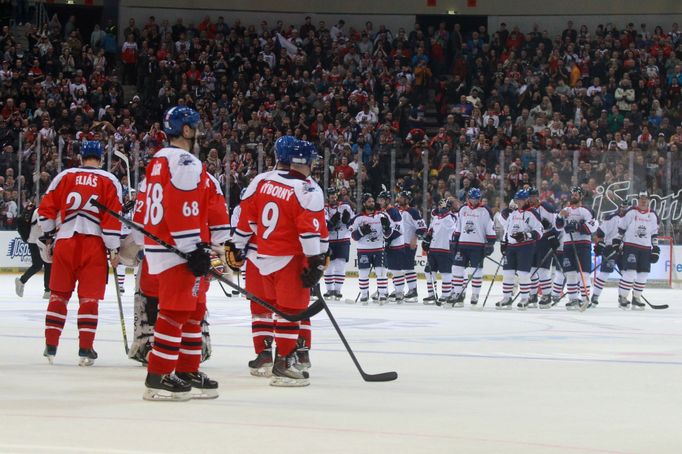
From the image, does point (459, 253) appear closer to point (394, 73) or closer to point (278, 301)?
point (278, 301)

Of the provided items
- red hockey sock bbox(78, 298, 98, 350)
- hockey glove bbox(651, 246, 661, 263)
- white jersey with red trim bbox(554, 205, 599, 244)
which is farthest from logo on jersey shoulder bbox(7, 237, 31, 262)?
red hockey sock bbox(78, 298, 98, 350)

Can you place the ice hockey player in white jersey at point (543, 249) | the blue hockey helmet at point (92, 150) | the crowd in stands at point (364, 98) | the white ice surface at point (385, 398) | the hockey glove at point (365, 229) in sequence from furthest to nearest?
the crowd in stands at point (364, 98) → the hockey glove at point (365, 229) → the ice hockey player in white jersey at point (543, 249) → the blue hockey helmet at point (92, 150) → the white ice surface at point (385, 398)

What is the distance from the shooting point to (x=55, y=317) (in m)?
7.97

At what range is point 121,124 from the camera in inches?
941

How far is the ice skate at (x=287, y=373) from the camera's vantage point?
22.6ft

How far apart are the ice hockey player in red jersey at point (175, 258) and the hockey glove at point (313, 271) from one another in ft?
2.97

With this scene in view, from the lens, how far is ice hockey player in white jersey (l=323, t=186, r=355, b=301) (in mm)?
15969

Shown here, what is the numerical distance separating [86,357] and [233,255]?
4.69 ft

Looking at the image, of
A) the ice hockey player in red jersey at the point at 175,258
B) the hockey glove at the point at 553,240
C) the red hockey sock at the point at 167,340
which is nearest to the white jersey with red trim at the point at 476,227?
the hockey glove at the point at 553,240

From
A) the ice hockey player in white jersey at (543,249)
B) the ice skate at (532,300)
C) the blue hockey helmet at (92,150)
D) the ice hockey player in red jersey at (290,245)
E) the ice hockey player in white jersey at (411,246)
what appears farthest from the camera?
the ice hockey player in white jersey at (411,246)

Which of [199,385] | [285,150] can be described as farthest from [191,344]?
[285,150]

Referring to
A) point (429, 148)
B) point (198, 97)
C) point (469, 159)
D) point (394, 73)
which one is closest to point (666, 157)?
point (469, 159)

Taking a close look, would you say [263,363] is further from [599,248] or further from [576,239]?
[599,248]

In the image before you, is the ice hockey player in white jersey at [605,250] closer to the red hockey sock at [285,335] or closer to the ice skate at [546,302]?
the ice skate at [546,302]
